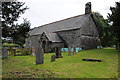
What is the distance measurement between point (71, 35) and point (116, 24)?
10712mm

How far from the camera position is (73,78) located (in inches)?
242

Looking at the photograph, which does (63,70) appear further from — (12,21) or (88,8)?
(88,8)

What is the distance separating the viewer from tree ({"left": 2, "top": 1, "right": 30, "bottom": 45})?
37.8ft

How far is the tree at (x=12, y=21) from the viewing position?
37.8 feet

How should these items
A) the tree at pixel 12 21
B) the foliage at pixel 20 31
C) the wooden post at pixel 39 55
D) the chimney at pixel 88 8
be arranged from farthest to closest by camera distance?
the chimney at pixel 88 8 → the foliage at pixel 20 31 → the tree at pixel 12 21 → the wooden post at pixel 39 55

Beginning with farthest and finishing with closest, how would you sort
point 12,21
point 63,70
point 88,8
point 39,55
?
point 88,8 → point 12,21 → point 39,55 → point 63,70

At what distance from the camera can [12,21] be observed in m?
12.2

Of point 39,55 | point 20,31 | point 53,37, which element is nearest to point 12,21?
point 20,31

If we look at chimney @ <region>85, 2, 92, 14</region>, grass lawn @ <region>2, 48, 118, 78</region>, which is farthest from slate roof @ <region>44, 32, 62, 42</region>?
grass lawn @ <region>2, 48, 118, 78</region>

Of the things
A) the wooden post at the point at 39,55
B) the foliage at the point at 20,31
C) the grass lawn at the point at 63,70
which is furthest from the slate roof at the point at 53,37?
the grass lawn at the point at 63,70

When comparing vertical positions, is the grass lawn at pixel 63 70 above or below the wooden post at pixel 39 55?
below

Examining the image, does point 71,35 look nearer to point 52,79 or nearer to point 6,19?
point 6,19

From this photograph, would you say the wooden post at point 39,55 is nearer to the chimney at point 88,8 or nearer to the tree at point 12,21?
the tree at point 12,21

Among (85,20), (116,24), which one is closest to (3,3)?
(116,24)
